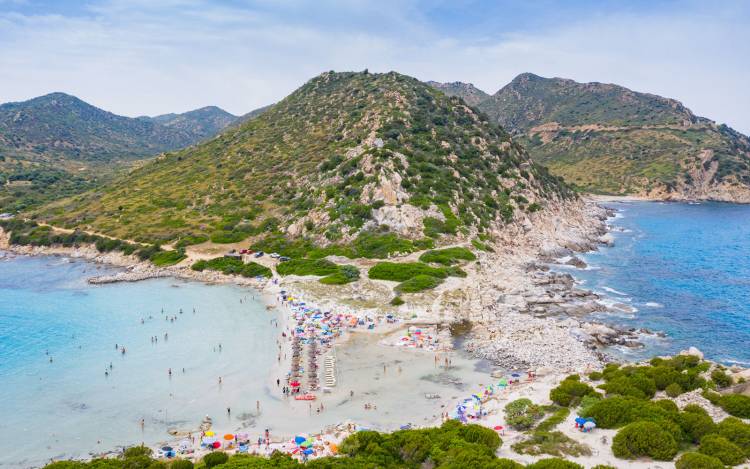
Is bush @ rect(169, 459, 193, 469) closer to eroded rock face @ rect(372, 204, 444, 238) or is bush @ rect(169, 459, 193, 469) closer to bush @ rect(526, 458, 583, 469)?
bush @ rect(526, 458, 583, 469)

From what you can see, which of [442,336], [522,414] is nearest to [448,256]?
[442,336]

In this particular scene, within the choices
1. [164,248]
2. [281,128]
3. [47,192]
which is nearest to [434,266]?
[164,248]

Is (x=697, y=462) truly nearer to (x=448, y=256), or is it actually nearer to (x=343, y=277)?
(x=343, y=277)

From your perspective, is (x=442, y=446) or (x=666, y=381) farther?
(x=666, y=381)

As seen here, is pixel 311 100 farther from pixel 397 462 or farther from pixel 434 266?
pixel 397 462

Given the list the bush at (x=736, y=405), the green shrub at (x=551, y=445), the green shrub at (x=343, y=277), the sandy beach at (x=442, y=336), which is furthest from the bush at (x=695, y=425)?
the green shrub at (x=343, y=277)

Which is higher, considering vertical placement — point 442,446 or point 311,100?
point 311,100

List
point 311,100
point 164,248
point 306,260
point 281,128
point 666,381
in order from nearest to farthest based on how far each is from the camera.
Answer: point 666,381, point 306,260, point 164,248, point 281,128, point 311,100
